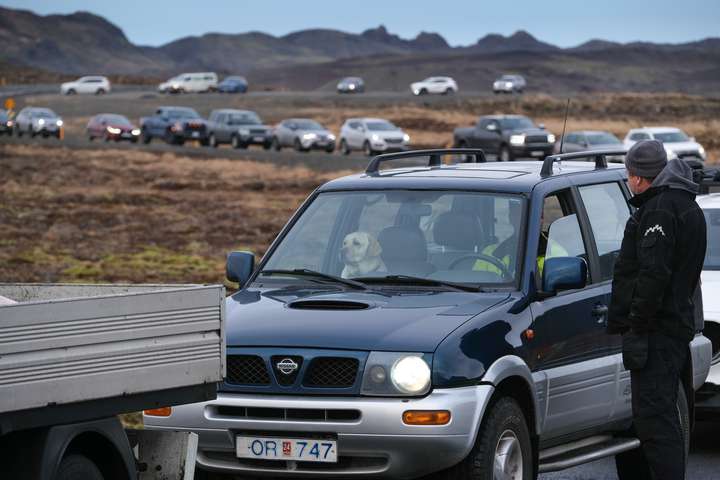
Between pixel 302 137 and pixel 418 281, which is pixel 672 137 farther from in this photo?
pixel 418 281

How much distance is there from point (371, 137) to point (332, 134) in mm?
3745

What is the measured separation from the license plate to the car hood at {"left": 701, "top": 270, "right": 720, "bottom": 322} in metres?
Result: 4.17

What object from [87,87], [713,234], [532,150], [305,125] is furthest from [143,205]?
[87,87]

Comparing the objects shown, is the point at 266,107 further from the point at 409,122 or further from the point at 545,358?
the point at 545,358

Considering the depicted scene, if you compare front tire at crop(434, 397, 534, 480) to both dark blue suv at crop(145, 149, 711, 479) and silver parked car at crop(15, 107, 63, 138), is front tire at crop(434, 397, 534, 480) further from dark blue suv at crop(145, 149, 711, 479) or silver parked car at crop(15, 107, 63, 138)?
silver parked car at crop(15, 107, 63, 138)

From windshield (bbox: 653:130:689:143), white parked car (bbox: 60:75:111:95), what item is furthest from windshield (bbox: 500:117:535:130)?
white parked car (bbox: 60:75:111:95)

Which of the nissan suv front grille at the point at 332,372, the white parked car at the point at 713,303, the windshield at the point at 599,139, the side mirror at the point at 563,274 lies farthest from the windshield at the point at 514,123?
the nissan suv front grille at the point at 332,372

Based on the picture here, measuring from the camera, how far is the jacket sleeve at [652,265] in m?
6.96

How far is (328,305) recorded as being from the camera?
7.49m

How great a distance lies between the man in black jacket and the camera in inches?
276

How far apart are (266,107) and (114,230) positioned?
212ft

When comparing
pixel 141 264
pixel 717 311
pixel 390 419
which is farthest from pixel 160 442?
pixel 141 264

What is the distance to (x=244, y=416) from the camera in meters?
7.00

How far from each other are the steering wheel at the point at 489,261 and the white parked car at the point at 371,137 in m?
47.0
